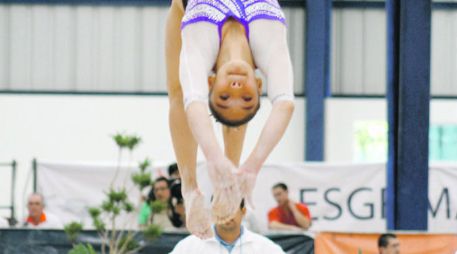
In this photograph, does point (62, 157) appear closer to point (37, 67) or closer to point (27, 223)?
point (37, 67)

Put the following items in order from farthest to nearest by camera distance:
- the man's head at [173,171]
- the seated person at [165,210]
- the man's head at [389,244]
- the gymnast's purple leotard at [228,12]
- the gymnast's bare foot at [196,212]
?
the man's head at [173,171] → the seated person at [165,210] → the man's head at [389,244] → the gymnast's bare foot at [196,212] → the gymnast's purple leotard at [228,12]

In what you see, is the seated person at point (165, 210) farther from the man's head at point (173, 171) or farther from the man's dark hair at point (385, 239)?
the man's dark hair at point (385, 239)

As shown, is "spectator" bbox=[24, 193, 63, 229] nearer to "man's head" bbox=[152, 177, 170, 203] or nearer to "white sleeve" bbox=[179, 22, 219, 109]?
"man's head" bbox=[152, 177, 170, 203]

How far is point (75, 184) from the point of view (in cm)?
1438

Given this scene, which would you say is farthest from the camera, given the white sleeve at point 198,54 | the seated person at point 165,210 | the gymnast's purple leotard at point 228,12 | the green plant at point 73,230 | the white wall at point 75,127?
the white wall at point 75,127

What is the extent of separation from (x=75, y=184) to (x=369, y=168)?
3709 mm

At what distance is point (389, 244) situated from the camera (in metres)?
9.33

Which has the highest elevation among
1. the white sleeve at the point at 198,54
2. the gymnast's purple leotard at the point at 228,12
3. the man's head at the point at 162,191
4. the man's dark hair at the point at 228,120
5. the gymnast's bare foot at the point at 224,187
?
the gymnast's purple leotard at the point at 228,12

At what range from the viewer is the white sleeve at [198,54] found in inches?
182

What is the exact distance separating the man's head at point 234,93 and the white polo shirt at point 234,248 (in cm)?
396

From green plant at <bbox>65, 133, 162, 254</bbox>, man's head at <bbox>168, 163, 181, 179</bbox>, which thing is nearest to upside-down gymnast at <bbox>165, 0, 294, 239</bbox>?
green plant at <bbox>65, 133, 162, 254</bbox>

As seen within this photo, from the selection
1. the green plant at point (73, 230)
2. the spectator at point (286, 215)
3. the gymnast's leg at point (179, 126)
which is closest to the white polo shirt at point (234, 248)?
the green plant at point (73, 230)

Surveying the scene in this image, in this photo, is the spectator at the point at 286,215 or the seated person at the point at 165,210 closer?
the seated person at the point at 165,210

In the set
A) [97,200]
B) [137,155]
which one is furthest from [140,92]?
[97,200]
